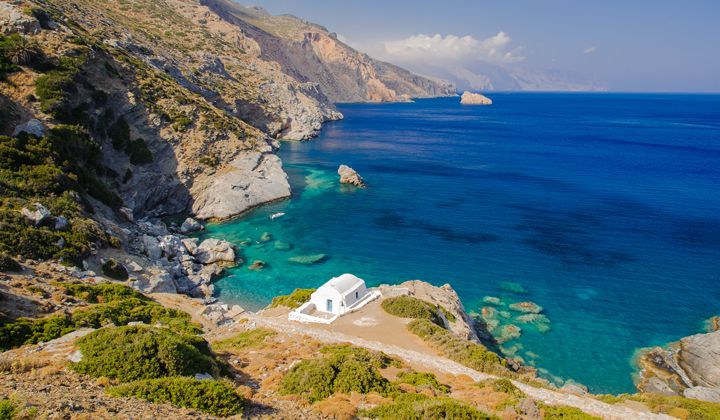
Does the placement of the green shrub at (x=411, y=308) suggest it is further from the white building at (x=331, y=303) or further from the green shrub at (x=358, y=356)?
the green shrub at (x=358, y=356)

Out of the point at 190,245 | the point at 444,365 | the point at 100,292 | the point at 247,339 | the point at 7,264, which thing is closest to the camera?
the point at 444,365

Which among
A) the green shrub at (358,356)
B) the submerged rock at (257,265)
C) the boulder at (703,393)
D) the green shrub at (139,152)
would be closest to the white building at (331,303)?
the green shrub at (358,356)

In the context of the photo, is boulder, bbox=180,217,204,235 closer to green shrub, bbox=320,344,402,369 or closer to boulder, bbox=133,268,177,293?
boulder, bbox=133,268,177,293

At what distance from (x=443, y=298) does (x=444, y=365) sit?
12.4m

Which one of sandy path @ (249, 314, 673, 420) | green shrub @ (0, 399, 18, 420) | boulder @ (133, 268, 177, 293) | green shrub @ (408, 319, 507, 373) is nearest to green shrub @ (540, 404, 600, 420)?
sandy path @ (249, 314, 673, 420)

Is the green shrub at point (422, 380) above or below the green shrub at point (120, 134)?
below

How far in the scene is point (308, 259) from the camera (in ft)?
144

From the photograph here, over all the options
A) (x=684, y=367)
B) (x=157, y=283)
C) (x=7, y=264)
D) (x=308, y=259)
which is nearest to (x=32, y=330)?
(x=7, y=264)

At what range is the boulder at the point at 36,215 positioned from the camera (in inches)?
1107

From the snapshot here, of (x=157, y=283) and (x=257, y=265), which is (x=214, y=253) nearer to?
(x=257, y=265)

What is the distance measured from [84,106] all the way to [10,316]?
129 feet

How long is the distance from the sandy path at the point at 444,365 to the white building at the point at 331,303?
1423 millimetres

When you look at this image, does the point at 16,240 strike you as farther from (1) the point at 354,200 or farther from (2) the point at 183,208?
(1) the point at 354,200

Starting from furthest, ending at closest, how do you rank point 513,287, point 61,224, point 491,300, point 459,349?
point 513,287 < point 491,300 < point 61,224 < point 459,349
